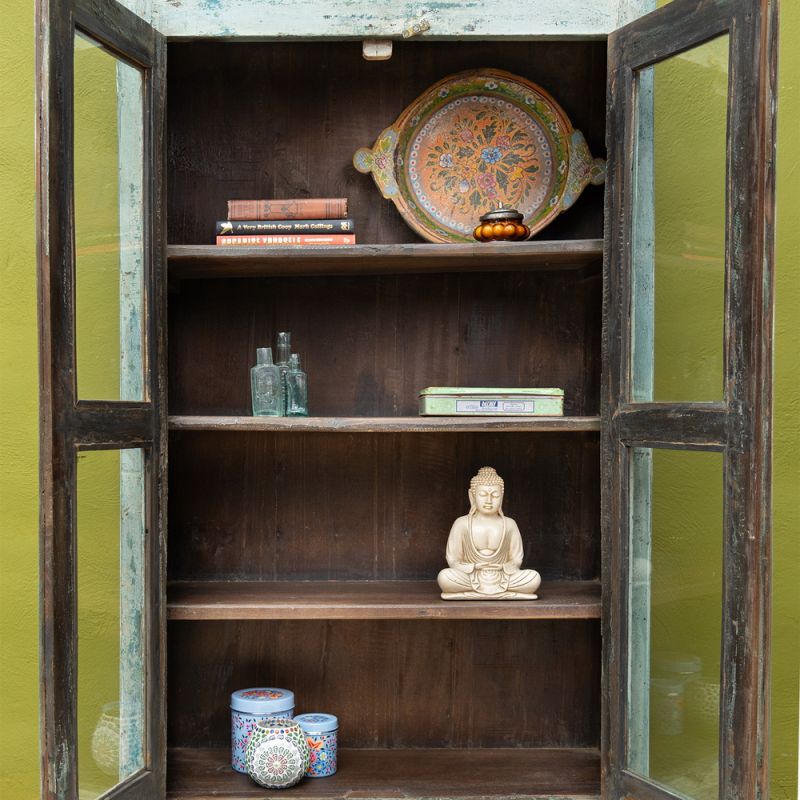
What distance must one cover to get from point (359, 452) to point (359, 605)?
1.56 ft

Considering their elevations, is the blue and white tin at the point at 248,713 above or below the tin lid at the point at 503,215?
below

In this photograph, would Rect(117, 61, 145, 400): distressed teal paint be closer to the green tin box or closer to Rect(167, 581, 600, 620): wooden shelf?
Rect(167, 581, 600, 620): wooden shelf

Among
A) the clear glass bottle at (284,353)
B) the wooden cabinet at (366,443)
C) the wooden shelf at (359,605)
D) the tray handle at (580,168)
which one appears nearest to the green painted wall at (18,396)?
the wooden cabinet at (366,443)

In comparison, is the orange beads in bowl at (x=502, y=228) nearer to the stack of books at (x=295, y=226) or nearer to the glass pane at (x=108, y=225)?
the stack of books at (x=295, y=226)

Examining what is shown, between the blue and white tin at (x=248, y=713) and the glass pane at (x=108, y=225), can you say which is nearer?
the glass pane at (x=108, y=225)

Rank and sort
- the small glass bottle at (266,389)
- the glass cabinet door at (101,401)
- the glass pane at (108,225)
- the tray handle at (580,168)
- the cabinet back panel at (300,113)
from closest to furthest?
the glass cabinet door at (101,401) → the glass pane at (108,225) → the small glass bottle at (266,389) → the tray handle at (580,168) → the cabinet back panel at (300,113)

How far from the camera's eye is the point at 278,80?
2.58m

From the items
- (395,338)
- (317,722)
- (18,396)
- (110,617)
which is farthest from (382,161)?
(317,722)

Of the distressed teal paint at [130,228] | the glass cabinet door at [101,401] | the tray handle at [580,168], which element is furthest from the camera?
the tray handle at [580,168]

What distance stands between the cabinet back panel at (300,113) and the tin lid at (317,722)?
3.85 ft

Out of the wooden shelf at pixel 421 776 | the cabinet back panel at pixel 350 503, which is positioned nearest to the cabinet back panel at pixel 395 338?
the cabinet back panel at pixel 350 503

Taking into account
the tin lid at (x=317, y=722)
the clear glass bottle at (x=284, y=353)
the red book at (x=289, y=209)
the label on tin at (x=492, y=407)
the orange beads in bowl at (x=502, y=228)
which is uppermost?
the red book at (x=289, y=209)

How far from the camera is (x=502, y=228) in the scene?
230 centimetres

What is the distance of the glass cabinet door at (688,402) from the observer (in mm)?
1882
